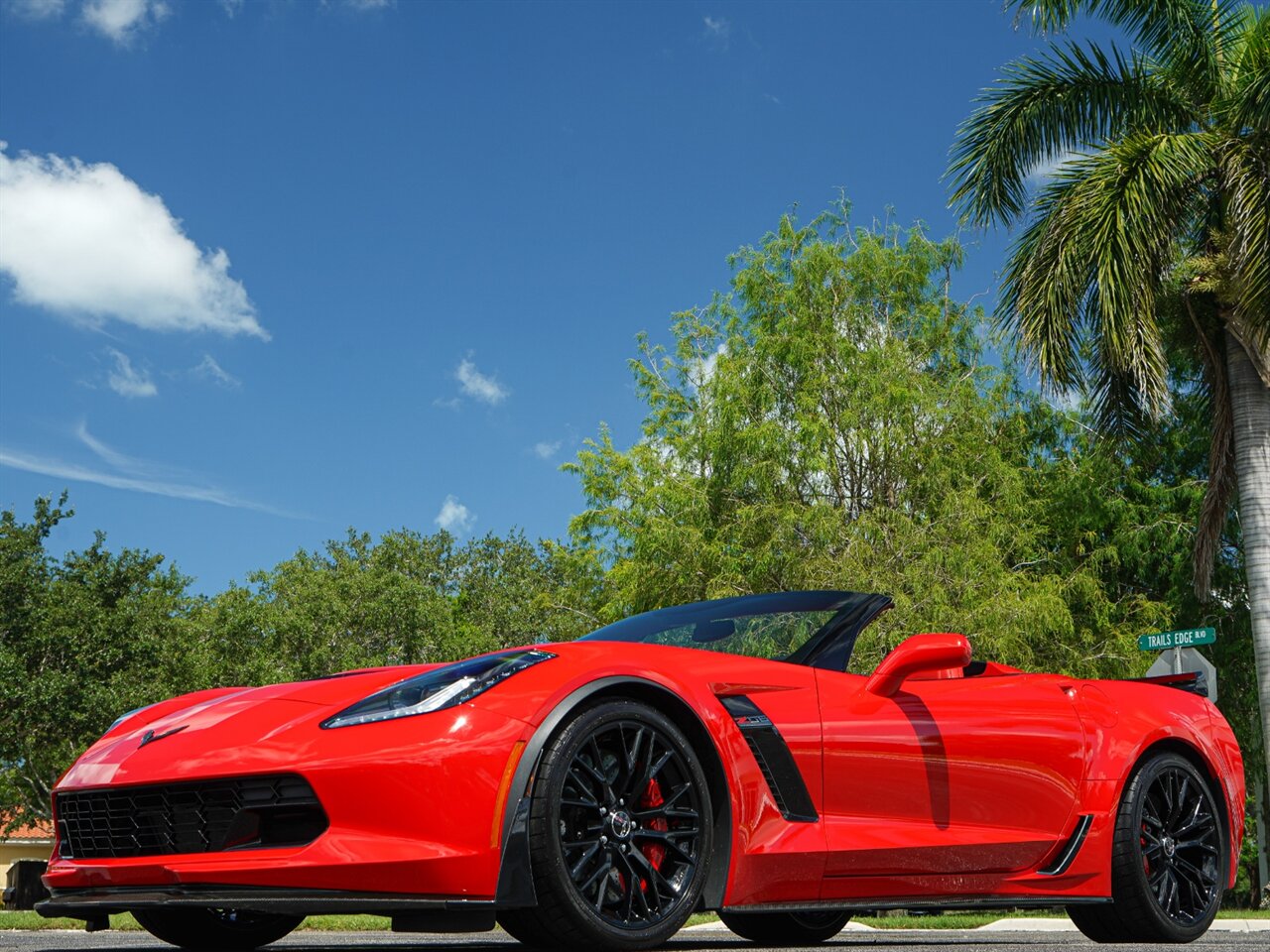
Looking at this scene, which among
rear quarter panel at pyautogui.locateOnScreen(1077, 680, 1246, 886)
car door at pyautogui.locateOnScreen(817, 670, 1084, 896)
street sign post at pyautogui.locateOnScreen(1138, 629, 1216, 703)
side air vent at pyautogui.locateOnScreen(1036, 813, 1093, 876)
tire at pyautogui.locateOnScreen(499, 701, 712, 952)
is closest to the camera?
tire at pyautogui.locateOnScreen(499, 701, 712, 952)

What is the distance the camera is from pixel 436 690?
395cm

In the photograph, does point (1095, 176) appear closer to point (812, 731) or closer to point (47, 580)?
Result: point (812, 731)

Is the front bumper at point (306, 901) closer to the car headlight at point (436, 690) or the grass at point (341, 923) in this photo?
the car headlight at point (436, 690)

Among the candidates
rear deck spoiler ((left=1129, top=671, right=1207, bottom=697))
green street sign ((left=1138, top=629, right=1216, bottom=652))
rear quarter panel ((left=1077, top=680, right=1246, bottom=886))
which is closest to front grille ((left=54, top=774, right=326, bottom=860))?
rear quarter panel ((left=1077, top=680, right=1246, bottom=886))

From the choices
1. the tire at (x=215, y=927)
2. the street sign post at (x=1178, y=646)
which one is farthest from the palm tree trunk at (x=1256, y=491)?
the tire at (x=215, y=927)

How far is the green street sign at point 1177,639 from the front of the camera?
42.2 feet

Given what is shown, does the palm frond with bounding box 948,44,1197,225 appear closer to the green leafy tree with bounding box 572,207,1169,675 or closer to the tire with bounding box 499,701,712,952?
the green leafy tree with bounding box 572,207,1169,675

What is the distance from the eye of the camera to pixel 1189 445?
82.7 feet

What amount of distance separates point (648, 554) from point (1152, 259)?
1000 centimetres

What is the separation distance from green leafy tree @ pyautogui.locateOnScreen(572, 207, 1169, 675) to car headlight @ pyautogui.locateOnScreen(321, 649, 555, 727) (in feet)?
53.9

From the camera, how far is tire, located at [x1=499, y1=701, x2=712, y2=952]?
374 centimetres

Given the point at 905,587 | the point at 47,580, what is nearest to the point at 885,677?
the point at 905,587

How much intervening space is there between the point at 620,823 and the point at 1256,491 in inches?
568

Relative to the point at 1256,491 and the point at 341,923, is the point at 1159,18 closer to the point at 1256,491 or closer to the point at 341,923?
the point at 1256,491
